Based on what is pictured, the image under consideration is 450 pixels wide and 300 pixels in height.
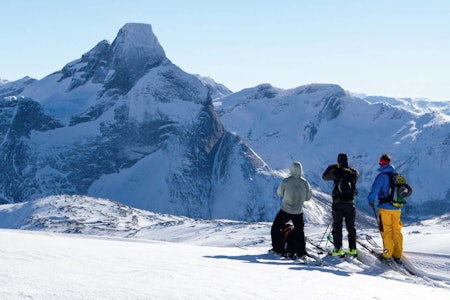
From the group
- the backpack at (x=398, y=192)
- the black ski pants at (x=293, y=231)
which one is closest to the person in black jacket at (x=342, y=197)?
the backpack at (x=398, y=192)

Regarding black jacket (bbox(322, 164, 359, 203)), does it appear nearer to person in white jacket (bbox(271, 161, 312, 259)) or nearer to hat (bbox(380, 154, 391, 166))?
person in white jacket (bbox(271, 161, 312, 259))

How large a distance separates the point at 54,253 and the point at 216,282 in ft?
12.3

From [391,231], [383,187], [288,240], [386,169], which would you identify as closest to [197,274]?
[288,240]

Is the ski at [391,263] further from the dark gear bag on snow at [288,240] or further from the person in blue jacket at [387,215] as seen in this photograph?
the dark gear bag on snow at [288,240]

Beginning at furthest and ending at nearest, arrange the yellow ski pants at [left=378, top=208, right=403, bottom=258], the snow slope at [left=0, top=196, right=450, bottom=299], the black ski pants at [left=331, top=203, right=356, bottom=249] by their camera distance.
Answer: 1. the yellow ski pants at [left=378, top=208, right=403, bottom=258]
2. the black ski pants at [left=331, top=203, right=356, bottom=249]
3. the snow slope at [left=0, top=196, right=450, bottom=299]

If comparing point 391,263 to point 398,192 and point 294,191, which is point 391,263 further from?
point 294,191

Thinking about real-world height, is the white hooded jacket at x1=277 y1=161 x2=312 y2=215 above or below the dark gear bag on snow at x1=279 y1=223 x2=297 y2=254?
above

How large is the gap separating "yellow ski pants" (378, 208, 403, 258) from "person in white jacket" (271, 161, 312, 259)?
2.37 metres

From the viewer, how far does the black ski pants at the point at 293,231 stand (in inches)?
631

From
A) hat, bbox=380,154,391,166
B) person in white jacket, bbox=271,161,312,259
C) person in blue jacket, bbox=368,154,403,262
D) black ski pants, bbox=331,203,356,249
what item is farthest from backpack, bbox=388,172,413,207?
person in white jacket, bbox=271,161,312,259

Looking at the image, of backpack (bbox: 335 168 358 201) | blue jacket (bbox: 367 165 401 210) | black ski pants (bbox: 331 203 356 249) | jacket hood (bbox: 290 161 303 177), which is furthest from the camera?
blue jacket (bbox: 367 165 401 210)

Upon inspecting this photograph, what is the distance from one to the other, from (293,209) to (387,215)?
9.16ft

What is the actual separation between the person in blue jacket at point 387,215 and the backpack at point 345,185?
0.60 meters

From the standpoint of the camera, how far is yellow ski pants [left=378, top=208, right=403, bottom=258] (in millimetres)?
17047
